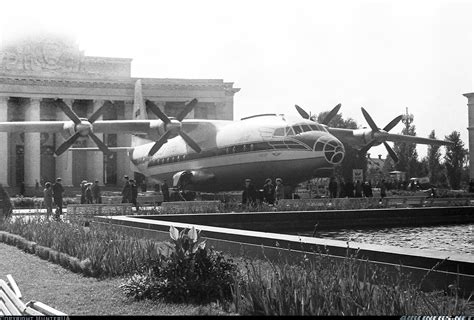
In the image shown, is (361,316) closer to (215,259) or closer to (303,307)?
(303,307)

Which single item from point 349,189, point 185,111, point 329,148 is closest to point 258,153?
point 329,148

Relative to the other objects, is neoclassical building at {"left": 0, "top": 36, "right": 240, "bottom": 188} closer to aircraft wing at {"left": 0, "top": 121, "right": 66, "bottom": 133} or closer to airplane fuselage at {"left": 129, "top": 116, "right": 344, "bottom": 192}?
aircraft wing at {"left": 0, "top": 121, "right": 66, "bottom": 133}

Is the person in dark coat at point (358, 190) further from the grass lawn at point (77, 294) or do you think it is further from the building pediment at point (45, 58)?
the building pediment at point (45, 58)

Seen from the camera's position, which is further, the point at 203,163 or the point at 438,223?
the point at 203,163

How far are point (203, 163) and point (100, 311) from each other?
31800 millimetres

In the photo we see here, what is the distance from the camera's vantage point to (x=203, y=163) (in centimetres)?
4128

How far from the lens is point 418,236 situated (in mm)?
21328

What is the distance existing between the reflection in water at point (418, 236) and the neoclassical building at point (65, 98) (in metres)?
62.1

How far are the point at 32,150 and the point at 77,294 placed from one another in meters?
75.5

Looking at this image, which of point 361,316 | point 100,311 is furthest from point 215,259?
point 361,316

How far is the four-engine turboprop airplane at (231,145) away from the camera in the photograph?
37000 millimetres

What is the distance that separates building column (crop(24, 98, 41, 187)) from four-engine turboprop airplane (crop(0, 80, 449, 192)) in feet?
118

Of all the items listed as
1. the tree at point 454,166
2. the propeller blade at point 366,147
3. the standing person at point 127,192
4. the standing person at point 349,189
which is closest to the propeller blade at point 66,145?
the standing person at point 127,192

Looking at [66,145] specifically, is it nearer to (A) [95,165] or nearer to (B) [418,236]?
(B) [418,236]
